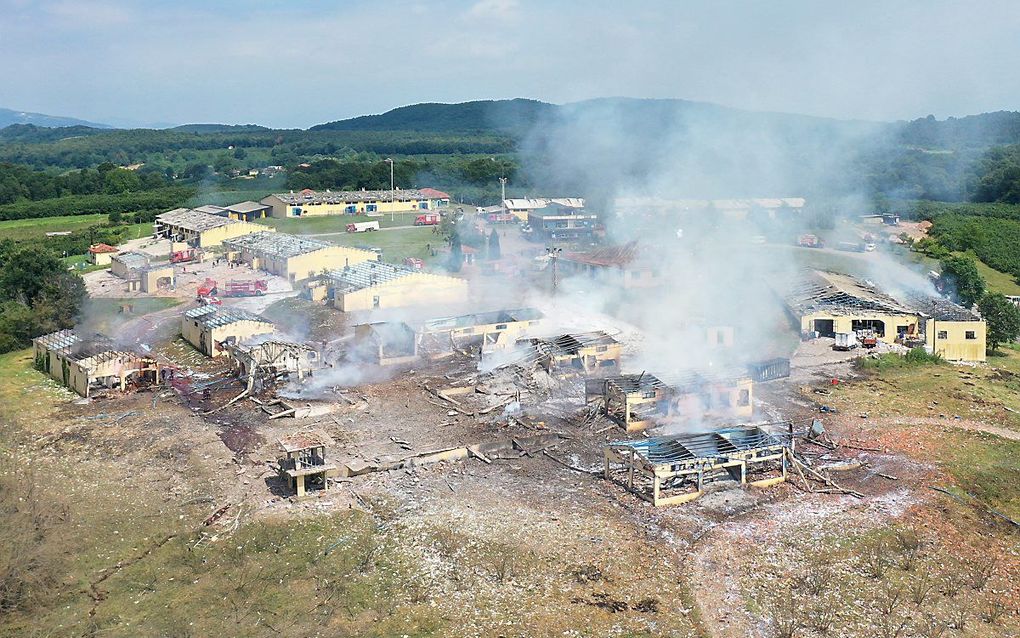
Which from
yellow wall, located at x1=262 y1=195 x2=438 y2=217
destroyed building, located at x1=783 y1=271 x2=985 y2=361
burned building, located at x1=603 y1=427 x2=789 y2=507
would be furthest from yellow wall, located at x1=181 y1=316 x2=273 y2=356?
yellow wall, located at x1=262 y1=195 x2=438 y2=217

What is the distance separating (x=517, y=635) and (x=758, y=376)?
1226 cm

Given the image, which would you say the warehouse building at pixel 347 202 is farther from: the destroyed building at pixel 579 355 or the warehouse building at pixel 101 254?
the destroyed building at pixel 579 355

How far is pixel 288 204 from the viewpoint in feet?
176

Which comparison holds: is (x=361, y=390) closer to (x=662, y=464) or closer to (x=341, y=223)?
(x=662, y=464)

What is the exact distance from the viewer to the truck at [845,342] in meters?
25.0

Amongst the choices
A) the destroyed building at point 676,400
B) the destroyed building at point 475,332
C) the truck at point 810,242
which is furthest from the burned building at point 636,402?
the truck at point 810,242

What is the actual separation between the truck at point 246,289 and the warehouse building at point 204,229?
9483 mm

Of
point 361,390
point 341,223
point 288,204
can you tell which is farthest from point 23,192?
point 361,390

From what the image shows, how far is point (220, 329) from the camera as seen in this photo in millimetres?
24422

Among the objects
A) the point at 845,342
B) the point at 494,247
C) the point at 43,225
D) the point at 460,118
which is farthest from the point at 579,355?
the point at 460,118

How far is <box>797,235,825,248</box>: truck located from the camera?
144 ft

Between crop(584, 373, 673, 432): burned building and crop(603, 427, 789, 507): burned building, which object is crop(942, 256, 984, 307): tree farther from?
crop(603, 427, 789, 507): burned building

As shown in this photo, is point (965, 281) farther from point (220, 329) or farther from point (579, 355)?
point (220, 329)

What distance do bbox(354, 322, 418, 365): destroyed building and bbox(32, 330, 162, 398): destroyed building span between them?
17.0ft
